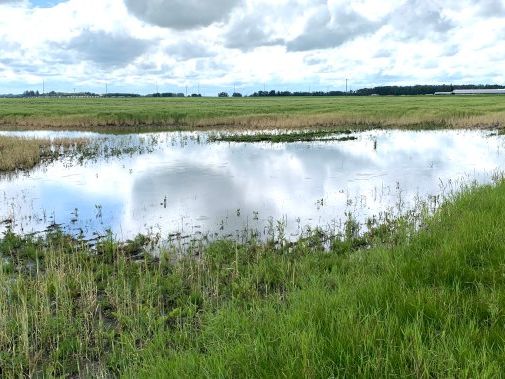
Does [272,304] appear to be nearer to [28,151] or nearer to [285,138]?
[28,151]

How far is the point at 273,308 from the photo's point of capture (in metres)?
6.11

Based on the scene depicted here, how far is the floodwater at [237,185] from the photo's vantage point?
1362 cm

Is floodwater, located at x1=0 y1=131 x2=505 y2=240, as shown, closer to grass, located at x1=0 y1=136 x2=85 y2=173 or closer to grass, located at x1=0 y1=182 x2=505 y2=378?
grass, located at x1=0 y1=136 x2=85 y2=173

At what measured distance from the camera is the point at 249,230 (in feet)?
40.3

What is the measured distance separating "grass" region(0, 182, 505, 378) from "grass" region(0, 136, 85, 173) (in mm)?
14673

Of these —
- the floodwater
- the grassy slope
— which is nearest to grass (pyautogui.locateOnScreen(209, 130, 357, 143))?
the floodwater

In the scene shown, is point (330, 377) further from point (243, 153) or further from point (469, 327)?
point (243, 153)

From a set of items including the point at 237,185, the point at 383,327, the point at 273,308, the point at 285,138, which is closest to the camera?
the point at 383,327

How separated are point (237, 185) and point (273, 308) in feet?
42.0

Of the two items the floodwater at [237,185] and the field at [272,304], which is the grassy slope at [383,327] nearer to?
the field at [272,304]

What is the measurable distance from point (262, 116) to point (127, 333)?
47105 millimetres

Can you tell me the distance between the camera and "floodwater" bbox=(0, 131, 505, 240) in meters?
13.6

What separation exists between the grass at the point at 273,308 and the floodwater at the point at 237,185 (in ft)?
9.04

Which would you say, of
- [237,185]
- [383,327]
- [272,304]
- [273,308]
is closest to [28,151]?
[237,185]
